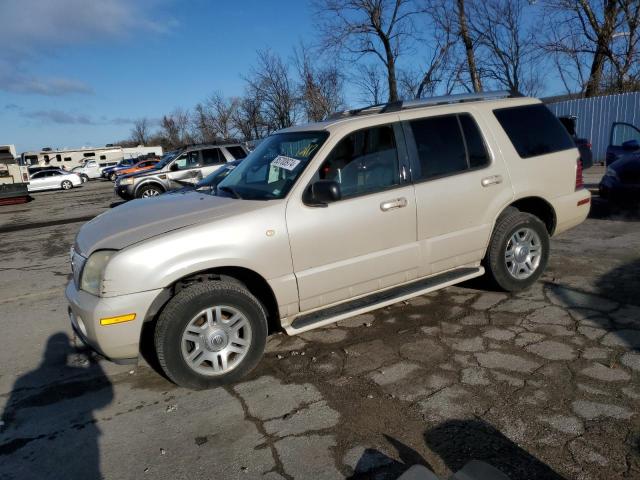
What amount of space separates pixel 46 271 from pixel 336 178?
5.90 m

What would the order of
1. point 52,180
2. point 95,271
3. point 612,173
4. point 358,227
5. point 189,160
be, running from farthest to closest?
point 52,180 < point 189,160 < point 612,173 < point 358,227 < point 95,271

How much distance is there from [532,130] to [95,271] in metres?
4.21

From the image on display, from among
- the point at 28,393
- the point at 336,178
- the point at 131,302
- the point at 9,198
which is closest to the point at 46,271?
the point at 28,393

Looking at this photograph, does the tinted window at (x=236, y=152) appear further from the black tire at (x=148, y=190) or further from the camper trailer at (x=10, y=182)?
the camper trailer at (x=10, y=182)

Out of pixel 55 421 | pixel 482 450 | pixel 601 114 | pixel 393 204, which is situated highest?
pixel 601 114

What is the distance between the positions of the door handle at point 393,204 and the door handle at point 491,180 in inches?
35.7

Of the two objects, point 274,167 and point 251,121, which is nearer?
point 274,167

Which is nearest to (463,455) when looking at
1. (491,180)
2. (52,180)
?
(491,180)

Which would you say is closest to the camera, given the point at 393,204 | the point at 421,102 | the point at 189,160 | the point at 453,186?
the point at 393,204

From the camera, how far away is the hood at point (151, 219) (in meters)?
3.37

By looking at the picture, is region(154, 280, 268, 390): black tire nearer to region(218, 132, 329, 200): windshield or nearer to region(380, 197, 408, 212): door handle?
region(218, 132, 329, 200): windshield

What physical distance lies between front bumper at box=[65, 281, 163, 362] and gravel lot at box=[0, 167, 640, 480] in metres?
0.44

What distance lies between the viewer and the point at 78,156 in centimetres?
6419

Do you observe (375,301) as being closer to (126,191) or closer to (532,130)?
(532,130)
